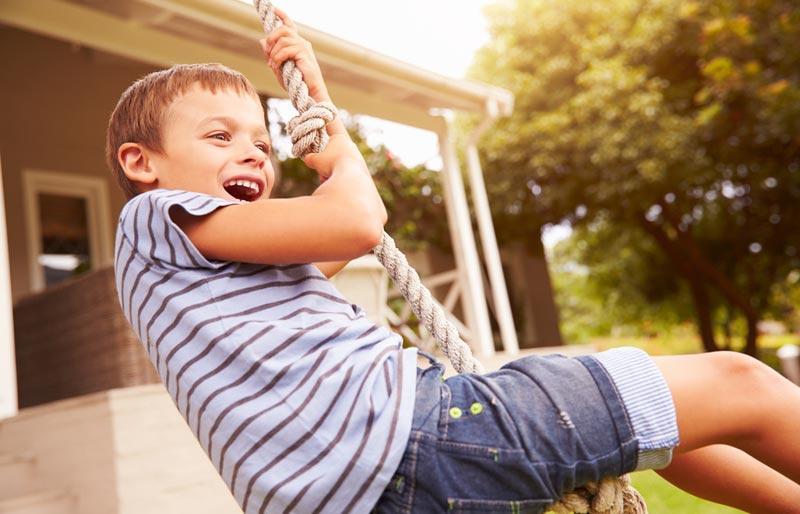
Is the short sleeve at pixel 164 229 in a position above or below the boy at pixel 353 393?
above

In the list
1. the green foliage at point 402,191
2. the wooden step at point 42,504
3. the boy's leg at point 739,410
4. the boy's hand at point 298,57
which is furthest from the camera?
the green foliage at point 402,191

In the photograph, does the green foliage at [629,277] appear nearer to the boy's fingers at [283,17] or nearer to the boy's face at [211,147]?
the boy's fingers at [283,17]

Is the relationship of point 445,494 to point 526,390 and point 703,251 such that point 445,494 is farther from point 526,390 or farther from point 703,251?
point 703,251

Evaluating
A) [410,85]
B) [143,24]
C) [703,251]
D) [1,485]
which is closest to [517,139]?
[703,251]

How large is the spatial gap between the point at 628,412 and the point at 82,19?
4494 millimetres

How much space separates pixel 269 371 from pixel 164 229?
0.31 m

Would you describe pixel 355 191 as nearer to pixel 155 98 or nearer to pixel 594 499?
pixel 155 98

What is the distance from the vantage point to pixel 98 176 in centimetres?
699

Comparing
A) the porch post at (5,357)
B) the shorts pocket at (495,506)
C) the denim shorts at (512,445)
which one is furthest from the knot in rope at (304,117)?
the porch post at (5,357)

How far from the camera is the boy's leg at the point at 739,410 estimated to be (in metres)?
1.23

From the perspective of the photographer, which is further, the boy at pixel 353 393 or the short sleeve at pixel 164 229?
the short sleeve at pixel 164 229

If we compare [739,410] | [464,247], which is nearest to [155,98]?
[739,410]

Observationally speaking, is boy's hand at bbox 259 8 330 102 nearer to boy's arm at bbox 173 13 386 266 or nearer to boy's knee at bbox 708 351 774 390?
boy's arm at bbox 173 13 386 266

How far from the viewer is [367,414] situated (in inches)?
45.2
